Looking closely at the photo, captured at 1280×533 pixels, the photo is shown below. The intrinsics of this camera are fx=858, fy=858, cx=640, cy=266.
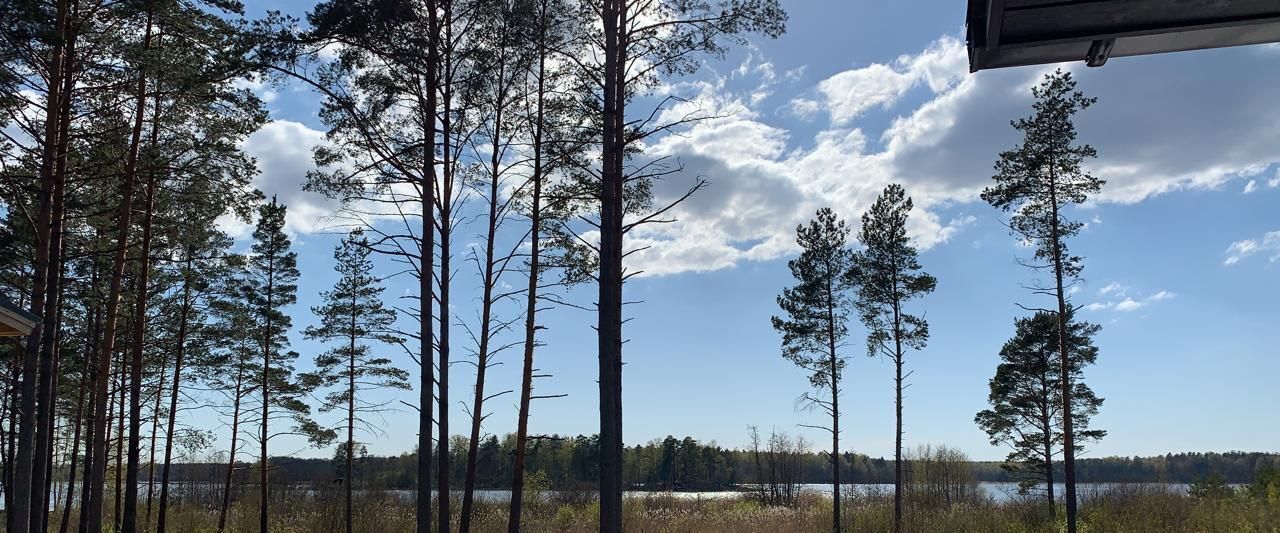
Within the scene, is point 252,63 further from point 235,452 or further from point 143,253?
point 235,452

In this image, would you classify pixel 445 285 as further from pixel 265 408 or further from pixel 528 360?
pixel 265 408

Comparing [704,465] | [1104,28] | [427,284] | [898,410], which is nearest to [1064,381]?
[898,410]

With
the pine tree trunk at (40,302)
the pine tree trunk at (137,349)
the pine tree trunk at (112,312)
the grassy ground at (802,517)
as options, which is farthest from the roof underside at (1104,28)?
the grassy ground at (802,517)

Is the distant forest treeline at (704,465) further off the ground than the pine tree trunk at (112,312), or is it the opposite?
the pine tree trunk at (112,312)

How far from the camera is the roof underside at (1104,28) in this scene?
2936 millimetres

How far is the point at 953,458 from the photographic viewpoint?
33.1 meters

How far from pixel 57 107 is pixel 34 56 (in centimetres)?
72

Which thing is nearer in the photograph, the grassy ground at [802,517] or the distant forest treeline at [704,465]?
the grassy ground at [802,517]

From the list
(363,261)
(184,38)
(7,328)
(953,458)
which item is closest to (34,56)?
(184,38)

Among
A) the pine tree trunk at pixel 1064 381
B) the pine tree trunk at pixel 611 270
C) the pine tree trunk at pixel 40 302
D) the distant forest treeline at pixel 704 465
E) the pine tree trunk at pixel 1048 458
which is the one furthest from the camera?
the distant forest treeline at pixel 704 465

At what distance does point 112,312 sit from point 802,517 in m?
17.0

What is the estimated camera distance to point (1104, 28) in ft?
10.1

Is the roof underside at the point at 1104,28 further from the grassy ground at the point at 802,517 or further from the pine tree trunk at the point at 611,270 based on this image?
the grassy ground at the point at 802,517

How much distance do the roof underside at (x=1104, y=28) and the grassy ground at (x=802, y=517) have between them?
55.1 ft
